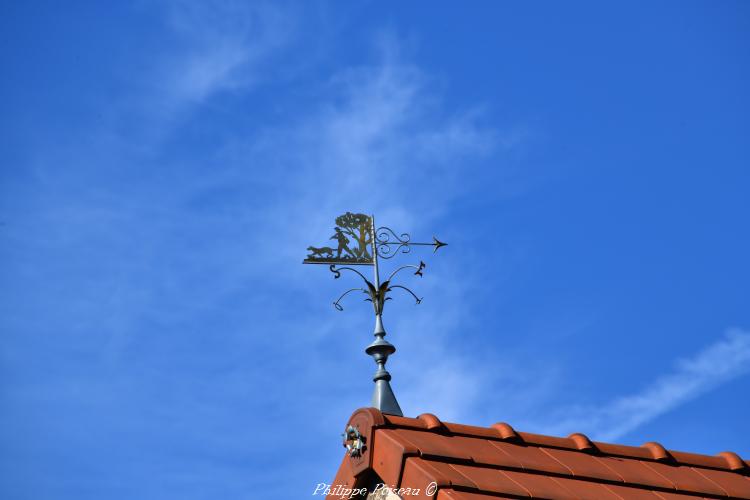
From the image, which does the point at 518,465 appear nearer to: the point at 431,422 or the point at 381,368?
the point at 431,422

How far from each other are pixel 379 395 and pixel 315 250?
112cm

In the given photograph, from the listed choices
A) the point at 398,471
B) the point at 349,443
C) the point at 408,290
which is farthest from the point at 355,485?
the point at 408,290

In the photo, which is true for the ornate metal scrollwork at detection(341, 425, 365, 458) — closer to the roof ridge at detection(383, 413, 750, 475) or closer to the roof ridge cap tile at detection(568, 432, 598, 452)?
the roof ridge at detection(383, 413, 750, 475)

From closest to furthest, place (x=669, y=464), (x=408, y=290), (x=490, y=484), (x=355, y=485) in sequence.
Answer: (x=490, y=484)
(x=355, y=485)
(x=669, y=464)
(x=408, y=290)

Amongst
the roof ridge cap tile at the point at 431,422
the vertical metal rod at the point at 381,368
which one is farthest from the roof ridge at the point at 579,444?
the vertical metal rod at the point at 381,368

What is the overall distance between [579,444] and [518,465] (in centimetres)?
55

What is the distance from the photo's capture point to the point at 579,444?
14.8ft

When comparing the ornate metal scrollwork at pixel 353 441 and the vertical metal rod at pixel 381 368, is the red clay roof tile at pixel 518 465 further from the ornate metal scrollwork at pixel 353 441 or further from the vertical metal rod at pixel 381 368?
the vertical metal rod at pixel 381 368

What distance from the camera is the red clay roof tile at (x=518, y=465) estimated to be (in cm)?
380

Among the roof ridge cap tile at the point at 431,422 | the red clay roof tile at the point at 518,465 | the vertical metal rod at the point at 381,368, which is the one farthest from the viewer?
the vertical metal rod at the point at 381,368

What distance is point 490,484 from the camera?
12.3 feet

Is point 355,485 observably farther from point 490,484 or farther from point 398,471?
point 490,484

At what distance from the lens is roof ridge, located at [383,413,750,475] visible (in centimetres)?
426

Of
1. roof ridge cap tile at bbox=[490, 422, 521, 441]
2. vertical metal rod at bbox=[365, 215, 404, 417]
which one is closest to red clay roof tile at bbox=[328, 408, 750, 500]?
roof ridge cap tile at bbox=[490, 422, 521, 441]
